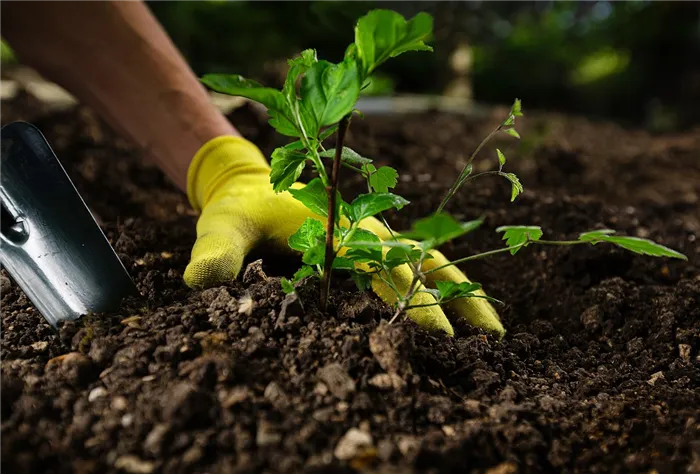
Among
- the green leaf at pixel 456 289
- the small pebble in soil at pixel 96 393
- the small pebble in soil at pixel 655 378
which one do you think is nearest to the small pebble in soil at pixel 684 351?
the small pebble in soil at pixel 655 378

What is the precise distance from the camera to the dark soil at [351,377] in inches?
36.5

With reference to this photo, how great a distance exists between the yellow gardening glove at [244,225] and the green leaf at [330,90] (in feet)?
1.53

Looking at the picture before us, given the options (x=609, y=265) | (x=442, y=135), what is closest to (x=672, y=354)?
(x=609, y=265)

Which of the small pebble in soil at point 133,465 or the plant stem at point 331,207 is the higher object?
the plant stem at point 331,207

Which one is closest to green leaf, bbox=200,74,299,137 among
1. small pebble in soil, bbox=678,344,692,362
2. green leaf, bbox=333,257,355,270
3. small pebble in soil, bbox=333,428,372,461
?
green leaf, bbox=333,257,355,270

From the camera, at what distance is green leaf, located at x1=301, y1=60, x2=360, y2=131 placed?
0.92m

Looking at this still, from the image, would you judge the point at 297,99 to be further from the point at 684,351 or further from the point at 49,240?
the point at 684,351

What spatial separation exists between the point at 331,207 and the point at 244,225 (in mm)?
474

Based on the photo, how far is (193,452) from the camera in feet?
2.94

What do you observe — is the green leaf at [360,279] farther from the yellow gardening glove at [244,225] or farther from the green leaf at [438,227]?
the green leaf at [438,227]

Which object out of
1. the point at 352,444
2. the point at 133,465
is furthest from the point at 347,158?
the point at 133,465

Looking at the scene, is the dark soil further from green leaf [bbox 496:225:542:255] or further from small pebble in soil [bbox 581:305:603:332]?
green leaf [bbox 496:225:542:255]

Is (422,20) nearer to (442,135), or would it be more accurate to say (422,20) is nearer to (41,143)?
(41,143)

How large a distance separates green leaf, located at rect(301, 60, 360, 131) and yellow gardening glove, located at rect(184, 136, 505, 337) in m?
0.47
